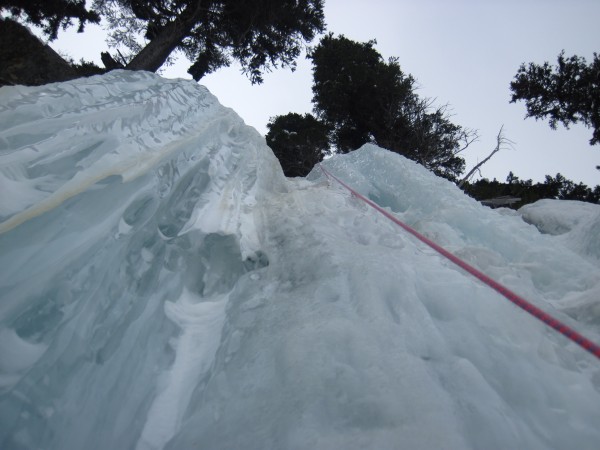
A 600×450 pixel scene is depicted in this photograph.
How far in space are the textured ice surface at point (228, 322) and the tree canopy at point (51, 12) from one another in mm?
9200

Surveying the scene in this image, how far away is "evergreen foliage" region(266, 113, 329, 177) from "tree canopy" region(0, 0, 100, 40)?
6.40 m

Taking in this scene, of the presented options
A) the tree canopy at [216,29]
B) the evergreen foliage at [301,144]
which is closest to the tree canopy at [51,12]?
the tree canopy at [216,29]

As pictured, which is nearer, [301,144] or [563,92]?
[563,92]

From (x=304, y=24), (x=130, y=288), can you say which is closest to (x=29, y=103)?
(x=130, y=288)

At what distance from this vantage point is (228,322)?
1516mm

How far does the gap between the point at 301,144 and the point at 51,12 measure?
7.58 m

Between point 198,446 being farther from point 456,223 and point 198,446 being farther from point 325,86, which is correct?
point 325,86

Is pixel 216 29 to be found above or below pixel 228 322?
above

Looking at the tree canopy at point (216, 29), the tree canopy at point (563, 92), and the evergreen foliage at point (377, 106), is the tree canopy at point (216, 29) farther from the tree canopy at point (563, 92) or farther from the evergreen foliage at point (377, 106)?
the tree canopy at point (563, 92)

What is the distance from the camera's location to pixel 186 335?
1.44 m

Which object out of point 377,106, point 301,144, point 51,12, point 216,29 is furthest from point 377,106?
point 51,12

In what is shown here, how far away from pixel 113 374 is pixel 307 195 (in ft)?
7.44

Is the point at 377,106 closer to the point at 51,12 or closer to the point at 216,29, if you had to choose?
the point at 216,29

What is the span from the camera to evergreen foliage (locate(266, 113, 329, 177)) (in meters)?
11.0
